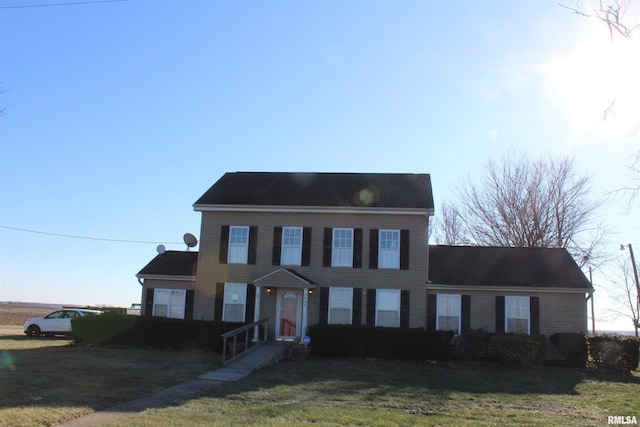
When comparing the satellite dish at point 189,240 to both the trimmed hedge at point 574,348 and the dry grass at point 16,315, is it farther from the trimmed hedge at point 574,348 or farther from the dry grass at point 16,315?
the trimmed hedge at point 574,348

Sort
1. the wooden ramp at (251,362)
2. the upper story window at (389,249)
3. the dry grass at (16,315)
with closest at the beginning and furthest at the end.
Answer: the wooden ramp at (251,362) < the upper story window at (389,249) < the dry grass at (16,315)

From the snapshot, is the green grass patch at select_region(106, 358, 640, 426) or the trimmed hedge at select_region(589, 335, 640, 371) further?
the trimmed hedge at select_region(589, 335, 640, 371)

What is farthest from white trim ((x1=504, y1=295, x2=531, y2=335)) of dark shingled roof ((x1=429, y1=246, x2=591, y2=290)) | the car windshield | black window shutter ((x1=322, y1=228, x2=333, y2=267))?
the car windshield

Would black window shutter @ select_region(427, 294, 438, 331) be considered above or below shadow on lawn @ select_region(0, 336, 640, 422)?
above

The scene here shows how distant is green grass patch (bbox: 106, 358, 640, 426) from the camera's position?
30.6ft

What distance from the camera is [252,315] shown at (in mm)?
21062

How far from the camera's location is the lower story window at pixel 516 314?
20.8m

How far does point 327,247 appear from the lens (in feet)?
69.8

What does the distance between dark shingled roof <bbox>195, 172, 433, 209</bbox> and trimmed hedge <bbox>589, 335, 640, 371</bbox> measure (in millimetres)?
7382

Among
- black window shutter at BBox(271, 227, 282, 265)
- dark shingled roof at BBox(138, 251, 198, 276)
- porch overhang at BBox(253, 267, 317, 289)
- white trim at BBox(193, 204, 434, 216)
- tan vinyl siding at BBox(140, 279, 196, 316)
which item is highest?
white trim at BBox(193, 204, 434, 216)

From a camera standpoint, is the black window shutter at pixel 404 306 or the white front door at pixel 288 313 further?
the white front door at pixel 288 313

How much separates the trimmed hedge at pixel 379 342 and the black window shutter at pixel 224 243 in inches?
193

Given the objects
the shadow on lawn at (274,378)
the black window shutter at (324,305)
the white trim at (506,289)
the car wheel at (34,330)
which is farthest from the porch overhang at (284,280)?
the car wheel at (34,330)

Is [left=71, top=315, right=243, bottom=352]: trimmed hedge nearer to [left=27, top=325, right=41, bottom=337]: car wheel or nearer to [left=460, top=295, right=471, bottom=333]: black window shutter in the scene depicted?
[left=27, top=325, right=41, bottom=337]: car wheel
